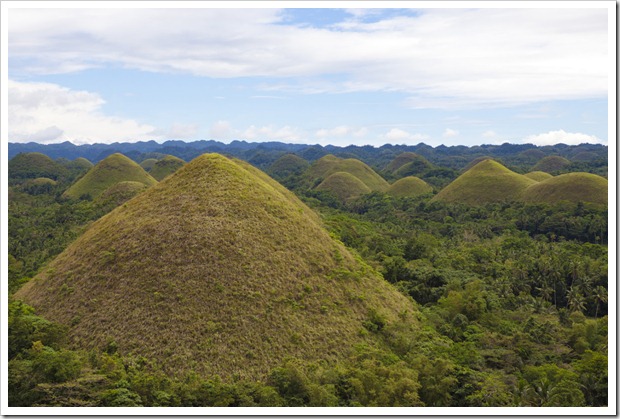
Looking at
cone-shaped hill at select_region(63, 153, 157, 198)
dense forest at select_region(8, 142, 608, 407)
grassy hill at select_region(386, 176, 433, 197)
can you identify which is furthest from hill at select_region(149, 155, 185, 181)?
dense forest at select_region(8, 142, 608, 407)

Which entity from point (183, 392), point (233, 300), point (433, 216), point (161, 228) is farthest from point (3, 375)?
point (433, 216)

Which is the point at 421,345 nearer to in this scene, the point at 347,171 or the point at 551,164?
the point at 347,171

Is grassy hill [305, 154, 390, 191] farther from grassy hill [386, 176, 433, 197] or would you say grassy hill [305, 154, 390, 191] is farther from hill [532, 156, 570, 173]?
hill [532, 156, 570, 173]

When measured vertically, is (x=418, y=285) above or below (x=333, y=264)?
below

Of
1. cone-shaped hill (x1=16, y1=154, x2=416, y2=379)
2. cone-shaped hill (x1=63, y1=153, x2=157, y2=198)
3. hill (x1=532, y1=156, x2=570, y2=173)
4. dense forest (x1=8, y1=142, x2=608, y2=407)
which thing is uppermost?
hill (x1=532, y1=156, x2=570, y2=173)

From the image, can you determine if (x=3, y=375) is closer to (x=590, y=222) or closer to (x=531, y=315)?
(x=531, y=315)

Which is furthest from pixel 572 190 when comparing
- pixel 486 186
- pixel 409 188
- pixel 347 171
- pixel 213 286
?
pixel 347 171

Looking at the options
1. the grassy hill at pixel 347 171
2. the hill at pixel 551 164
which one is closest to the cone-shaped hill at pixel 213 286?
the grassy hill at pixel 347 171
